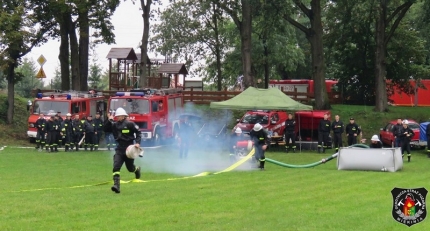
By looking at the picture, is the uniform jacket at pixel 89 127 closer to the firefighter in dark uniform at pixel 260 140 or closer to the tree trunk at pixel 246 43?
the firefighter in dark uniform at pixel 260 140

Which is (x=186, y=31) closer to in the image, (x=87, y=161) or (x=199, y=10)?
(x=199, y=10)

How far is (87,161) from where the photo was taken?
88.5 ft

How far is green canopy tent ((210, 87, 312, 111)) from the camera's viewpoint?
32250 millimetres

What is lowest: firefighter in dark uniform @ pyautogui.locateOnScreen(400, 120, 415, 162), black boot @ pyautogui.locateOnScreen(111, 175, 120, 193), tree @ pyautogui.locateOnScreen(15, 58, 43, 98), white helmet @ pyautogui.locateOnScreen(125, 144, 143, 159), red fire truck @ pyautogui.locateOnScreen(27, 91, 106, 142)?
black boot @ pyautogui.locateOnScreen(111, 175, 120, 193)

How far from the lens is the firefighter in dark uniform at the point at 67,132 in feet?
107

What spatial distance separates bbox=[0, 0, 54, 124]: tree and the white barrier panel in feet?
68.3

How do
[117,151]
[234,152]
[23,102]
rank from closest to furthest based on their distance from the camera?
[117,151]
[234,152]
[23,102]

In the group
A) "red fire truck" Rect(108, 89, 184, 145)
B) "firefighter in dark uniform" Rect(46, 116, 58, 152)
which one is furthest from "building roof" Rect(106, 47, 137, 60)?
"firefighter in dark uniform" Rect(46, 116, 58, 152)

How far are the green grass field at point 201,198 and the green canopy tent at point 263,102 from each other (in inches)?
291

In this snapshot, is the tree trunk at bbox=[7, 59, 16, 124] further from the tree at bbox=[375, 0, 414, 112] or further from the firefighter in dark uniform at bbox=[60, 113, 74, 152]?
the tree at bbox=[375, 0, 414, 112]

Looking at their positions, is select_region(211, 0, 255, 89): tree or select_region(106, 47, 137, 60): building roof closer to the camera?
select_region(211, 0, 255, 89): tree

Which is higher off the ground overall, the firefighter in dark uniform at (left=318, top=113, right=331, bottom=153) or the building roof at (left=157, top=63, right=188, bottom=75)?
the building roof at (left=157, top=63, right=188, bottom=75)

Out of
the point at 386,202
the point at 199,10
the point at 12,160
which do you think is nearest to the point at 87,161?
the point at 12,160

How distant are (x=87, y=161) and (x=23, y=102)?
2201 centimetres
